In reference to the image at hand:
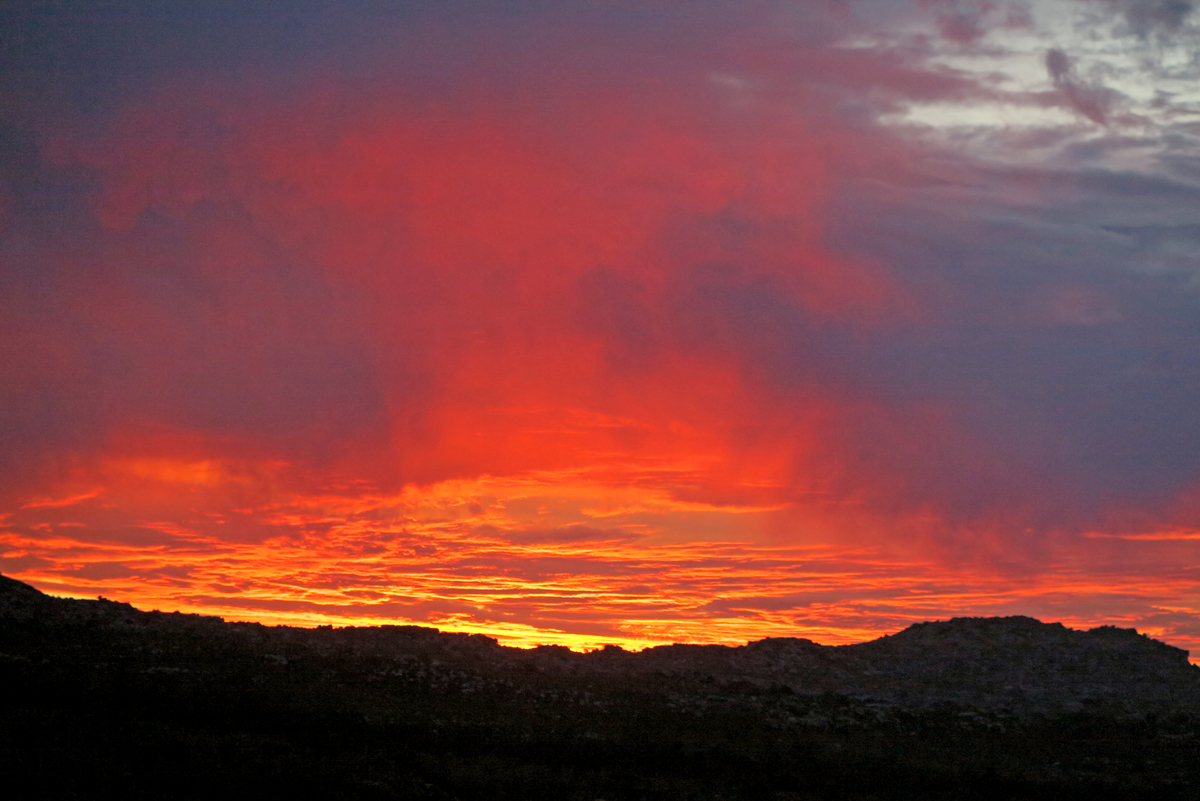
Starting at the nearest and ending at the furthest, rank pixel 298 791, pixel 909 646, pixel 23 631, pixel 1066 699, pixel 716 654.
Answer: pixel 298 791
pixel 23 631
pixel 1066 699
pixel 716 654
pixel 909 646

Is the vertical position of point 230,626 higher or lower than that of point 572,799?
higher

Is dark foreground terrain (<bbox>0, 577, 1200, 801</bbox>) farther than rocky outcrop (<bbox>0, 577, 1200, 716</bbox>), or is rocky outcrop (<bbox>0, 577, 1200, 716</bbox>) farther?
rocky outcrop (<bbox>0, 577, 1200, 716</bbox>)

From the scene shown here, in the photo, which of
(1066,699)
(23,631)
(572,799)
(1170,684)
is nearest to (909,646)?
(1066,699)

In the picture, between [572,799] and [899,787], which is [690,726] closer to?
[899,787]

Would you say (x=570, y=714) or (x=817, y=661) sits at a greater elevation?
(x=817, y=661)

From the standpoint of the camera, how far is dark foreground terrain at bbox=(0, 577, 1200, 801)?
21766 millimetres

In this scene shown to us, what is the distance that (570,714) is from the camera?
33.5 meters

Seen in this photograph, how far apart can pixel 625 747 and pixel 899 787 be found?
8109 millimetres

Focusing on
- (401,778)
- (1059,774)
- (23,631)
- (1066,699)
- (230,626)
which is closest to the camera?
(401,778)

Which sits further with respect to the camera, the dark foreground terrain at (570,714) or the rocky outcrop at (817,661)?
the rocky outcrop at (817,661)

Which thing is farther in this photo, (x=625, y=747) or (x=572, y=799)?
(x=625, y=747)

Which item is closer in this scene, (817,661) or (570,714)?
→ (570,714)

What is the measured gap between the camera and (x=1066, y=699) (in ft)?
146

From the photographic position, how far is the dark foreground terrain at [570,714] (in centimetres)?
2177
